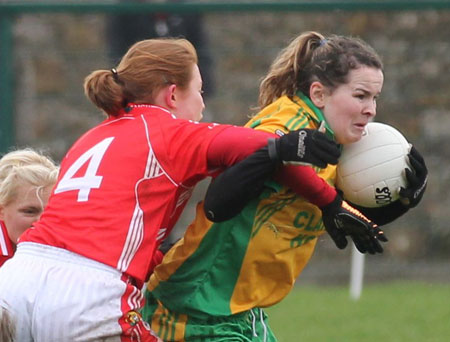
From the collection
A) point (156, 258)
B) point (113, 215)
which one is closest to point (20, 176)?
point (156, 258)

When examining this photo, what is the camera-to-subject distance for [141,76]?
381 centimetres

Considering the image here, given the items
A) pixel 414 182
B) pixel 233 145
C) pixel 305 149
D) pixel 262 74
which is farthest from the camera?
pixel 262 74

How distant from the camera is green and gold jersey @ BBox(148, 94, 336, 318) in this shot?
12.5 ft

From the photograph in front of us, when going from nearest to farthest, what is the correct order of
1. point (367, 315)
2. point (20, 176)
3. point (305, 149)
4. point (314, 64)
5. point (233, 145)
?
point (305, 149) → point (233, 145) → point (314, 64) → point (20, 176) → point (367, 315)

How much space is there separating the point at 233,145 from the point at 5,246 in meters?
1.09

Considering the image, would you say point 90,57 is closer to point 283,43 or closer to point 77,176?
point 283,43

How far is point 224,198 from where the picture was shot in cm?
355

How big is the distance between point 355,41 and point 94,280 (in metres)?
1.24

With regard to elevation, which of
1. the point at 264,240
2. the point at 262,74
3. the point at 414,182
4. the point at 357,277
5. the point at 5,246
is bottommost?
the point at 357,277

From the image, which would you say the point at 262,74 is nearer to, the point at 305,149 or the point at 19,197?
the point at 19,197

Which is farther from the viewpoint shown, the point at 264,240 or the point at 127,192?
the point at 264,240

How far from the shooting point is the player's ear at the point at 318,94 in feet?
12.9

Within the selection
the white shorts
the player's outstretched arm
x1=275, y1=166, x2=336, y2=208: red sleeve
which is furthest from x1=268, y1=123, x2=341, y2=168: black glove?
the white shorts

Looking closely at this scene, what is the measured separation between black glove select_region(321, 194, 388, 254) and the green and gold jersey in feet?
0.65
